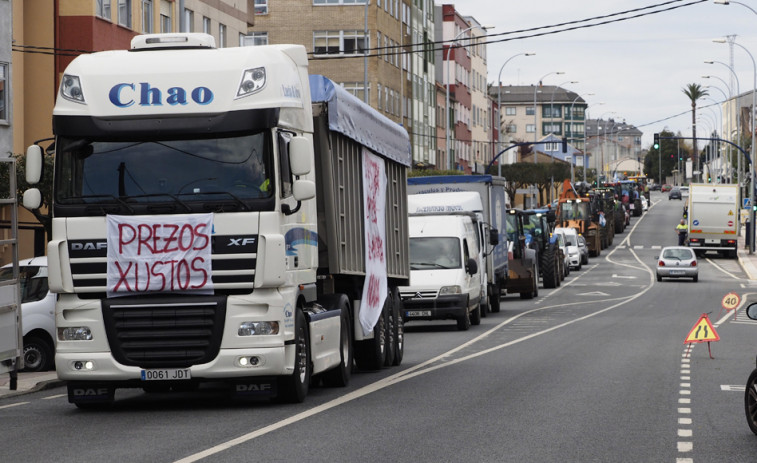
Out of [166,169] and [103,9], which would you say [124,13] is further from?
[166,169]

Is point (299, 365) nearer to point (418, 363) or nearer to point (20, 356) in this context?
point (20, 356)

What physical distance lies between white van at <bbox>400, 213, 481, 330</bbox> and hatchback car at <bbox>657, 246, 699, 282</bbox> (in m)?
28.9

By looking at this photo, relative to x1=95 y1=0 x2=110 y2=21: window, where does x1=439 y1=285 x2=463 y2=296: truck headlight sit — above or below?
below

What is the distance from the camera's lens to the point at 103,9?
137 feet

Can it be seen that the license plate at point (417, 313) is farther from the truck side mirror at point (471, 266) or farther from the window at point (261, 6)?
the window at point (261, 6)

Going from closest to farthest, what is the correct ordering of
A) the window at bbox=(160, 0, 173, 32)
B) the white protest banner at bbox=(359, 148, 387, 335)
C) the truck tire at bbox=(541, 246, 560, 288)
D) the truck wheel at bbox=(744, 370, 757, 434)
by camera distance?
the truck wheel at bbox=(744, 370, 757, 434) < the white protest banner at bbox=(359, 148, 387, 335) < the window at bbox=(160, 0, 173, 32) < the truck tire at bbox=(541, 246, 560, 288)

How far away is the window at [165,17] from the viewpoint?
4722cm

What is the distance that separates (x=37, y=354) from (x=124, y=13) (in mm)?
23303

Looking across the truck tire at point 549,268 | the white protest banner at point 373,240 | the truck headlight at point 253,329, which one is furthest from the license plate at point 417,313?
the truck tire at point 549,268

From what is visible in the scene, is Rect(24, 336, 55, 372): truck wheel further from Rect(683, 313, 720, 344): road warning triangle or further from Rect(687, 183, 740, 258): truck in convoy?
Rect(687, 183, 740, 258): truck in convoy

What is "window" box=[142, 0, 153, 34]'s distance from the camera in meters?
45.3

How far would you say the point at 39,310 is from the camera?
2172 cm

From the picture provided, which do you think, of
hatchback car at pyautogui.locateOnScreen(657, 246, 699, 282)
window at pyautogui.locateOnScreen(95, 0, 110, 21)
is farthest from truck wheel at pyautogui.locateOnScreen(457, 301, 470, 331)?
hatchback car at pyautogui.locateOnScreen(657, 246, 699, 282)

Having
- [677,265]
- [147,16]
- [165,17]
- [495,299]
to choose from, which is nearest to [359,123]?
[495,299]
